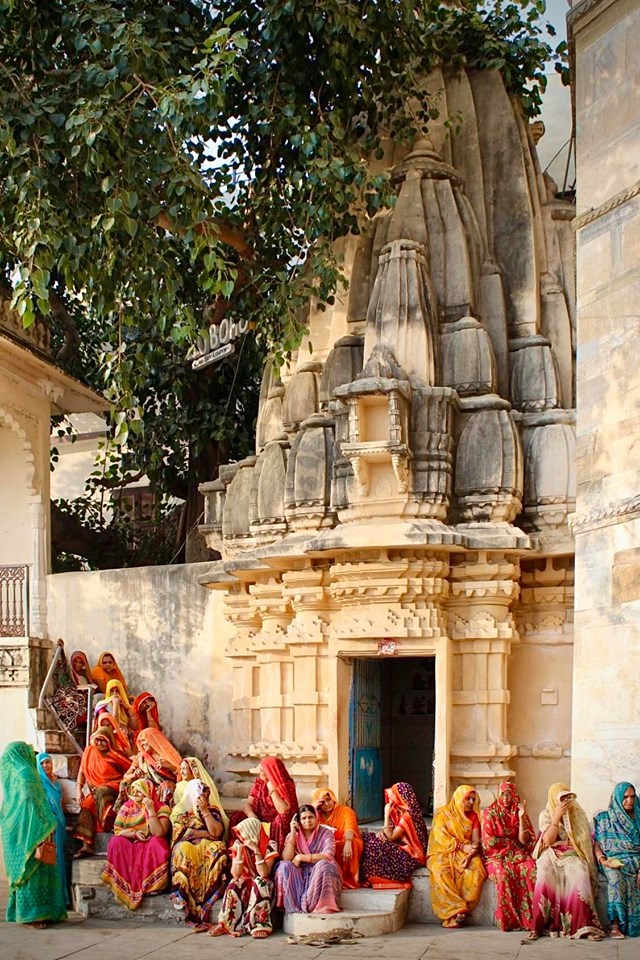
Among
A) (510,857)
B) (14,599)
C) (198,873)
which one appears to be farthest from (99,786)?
(510,857)

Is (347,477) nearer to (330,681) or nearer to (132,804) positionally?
(330,681)

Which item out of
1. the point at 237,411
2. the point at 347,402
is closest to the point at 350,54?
the point at 347,402

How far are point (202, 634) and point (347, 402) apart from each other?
9.67 ft

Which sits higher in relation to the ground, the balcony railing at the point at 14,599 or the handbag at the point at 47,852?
the balcony railing at the point at 14,599

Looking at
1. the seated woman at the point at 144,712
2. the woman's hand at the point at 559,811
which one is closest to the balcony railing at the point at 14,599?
the seated woman at the point at 144,712

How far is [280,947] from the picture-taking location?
8047 mm

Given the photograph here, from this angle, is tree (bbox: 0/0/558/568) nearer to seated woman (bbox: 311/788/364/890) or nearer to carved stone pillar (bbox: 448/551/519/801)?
carved stone pillar (bbox: 448/551/519/801)

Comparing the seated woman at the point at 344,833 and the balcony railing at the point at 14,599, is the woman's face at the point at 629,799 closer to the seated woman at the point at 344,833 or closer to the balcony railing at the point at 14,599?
the seated woman at the point at 344,833

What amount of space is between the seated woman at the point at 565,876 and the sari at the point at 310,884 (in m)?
1.31

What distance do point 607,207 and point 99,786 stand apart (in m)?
5.66

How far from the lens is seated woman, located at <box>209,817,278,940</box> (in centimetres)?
844

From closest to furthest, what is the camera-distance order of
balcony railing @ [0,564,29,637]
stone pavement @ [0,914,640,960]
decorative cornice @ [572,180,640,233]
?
stone pavement @ [0,914,640,960], decorative cornice @ [572,180,640,233], balcony railing @ [0,564,29,637]

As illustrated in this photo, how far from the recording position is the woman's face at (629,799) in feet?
26.1

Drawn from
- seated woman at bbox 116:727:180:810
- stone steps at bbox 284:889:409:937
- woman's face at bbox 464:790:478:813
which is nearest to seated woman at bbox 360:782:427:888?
stone steps at bbox 284:889:409:937
